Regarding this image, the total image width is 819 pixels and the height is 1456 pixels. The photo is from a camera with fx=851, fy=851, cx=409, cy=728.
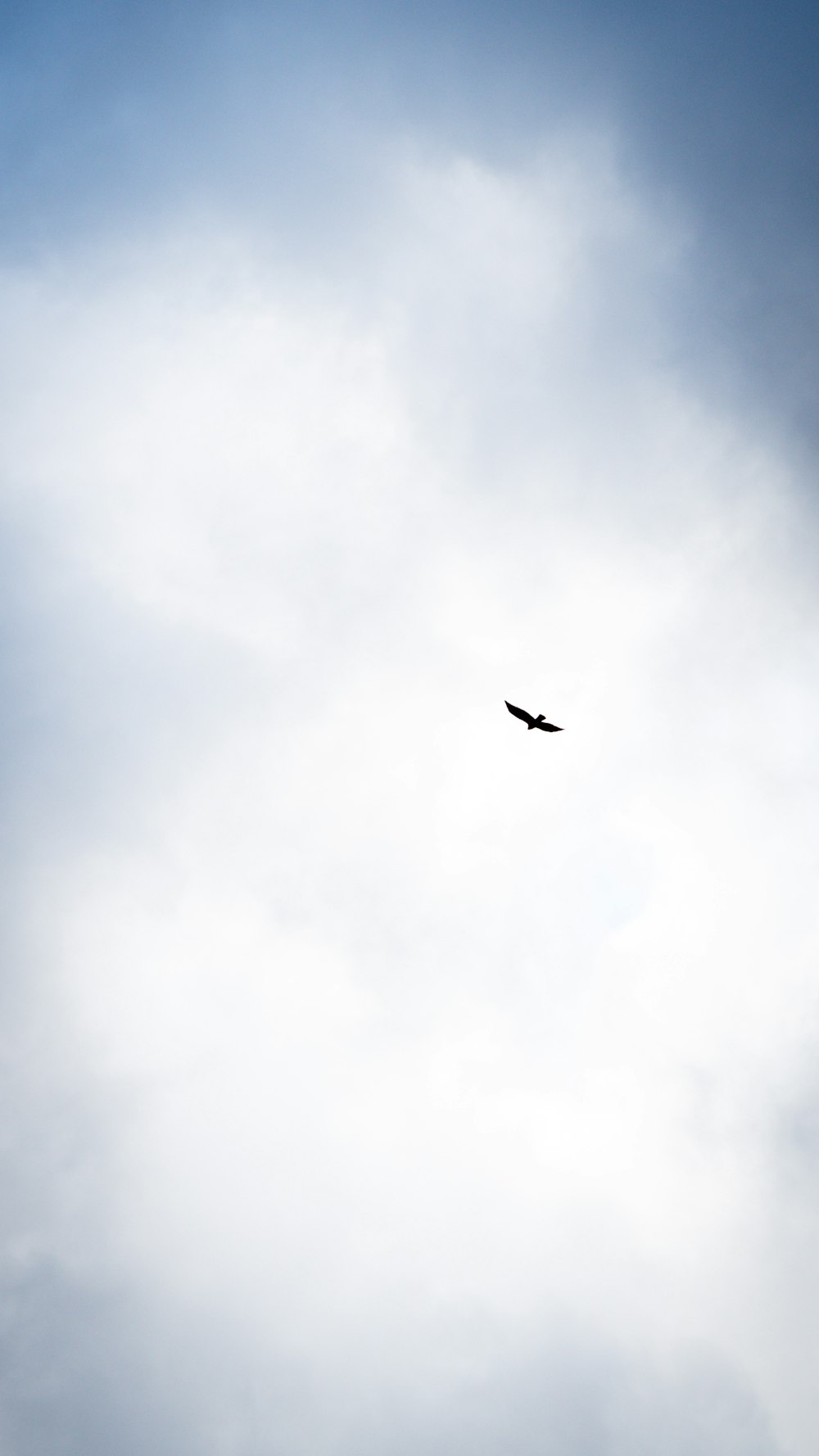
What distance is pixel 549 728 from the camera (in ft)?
266
